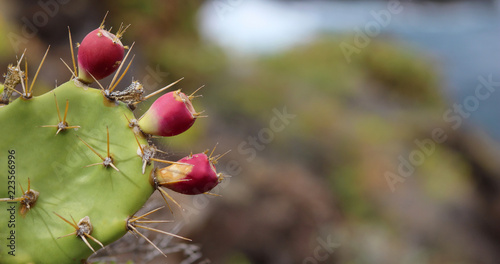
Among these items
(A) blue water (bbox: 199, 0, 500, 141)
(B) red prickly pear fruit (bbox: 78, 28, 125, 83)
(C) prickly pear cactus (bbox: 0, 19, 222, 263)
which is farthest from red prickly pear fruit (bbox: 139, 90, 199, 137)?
(A) blue water (bbox: 199, 0, 500, 141)

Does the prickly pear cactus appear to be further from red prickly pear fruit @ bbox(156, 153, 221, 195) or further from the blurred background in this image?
the blurred background

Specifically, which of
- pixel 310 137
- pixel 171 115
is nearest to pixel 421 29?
pixel 310 137

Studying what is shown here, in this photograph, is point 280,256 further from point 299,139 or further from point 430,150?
point 430,150

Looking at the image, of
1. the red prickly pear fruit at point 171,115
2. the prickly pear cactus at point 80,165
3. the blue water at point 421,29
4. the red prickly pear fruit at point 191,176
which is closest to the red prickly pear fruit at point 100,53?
the prickly pear cactus at point 80,165

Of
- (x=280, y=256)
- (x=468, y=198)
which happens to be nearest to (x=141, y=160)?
(x=280, y=256)

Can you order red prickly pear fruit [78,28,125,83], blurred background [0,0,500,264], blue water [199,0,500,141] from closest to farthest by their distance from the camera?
red prickly pear fruit [78,28,125,83]
blurred background [0,0,500,264]
blue water [199,0,500,141]

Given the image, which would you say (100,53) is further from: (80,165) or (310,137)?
(310,137)
